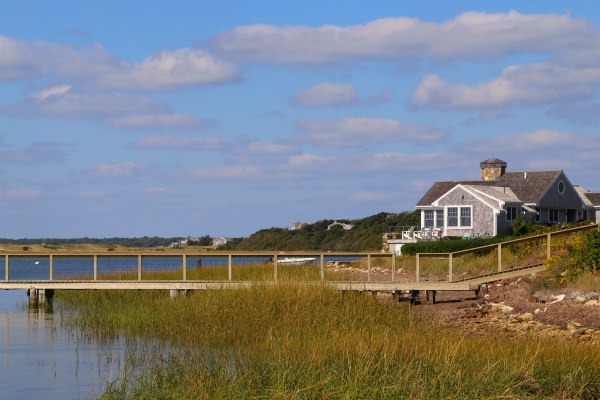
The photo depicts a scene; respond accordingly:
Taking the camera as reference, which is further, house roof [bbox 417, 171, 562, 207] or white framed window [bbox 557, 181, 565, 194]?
white framed window [bbox 557, 181, 565, 194]

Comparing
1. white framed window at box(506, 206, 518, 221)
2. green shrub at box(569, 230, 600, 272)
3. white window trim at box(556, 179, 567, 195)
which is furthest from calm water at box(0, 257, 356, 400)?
white window trim at box(556, 179, 567, 195)

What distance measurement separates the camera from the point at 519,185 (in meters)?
70.1

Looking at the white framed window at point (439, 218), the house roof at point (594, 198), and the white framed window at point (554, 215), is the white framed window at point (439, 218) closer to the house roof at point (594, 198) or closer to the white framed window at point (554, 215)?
the white framed window at point (554, 215)

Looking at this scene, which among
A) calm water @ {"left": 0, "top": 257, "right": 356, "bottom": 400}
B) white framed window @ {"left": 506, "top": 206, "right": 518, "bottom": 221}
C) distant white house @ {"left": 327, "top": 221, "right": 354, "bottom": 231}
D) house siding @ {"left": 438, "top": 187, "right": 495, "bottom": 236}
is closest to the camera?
calm water @ {"left": 0, "top": 257, "right": 356, "bottom": 400}

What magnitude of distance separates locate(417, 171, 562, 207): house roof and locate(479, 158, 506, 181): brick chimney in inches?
30.5

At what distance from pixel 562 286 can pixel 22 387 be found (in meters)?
15.8

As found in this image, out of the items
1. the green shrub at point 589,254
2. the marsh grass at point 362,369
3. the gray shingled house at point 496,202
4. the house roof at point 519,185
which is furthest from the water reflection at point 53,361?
the house roof at point 519,185

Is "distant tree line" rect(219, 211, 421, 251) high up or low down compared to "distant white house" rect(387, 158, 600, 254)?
down

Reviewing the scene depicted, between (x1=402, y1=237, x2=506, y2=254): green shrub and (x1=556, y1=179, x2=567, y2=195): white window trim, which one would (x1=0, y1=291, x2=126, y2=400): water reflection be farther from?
(x1=556, y1=179, x2=567, y2=195): white window trim

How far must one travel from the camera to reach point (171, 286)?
30703 mm

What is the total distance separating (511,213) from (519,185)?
6002 millimetres

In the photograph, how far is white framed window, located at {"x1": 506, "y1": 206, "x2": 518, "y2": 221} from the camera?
210 ft

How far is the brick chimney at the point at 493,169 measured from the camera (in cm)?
7300

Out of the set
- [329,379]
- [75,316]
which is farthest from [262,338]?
[75,316]
